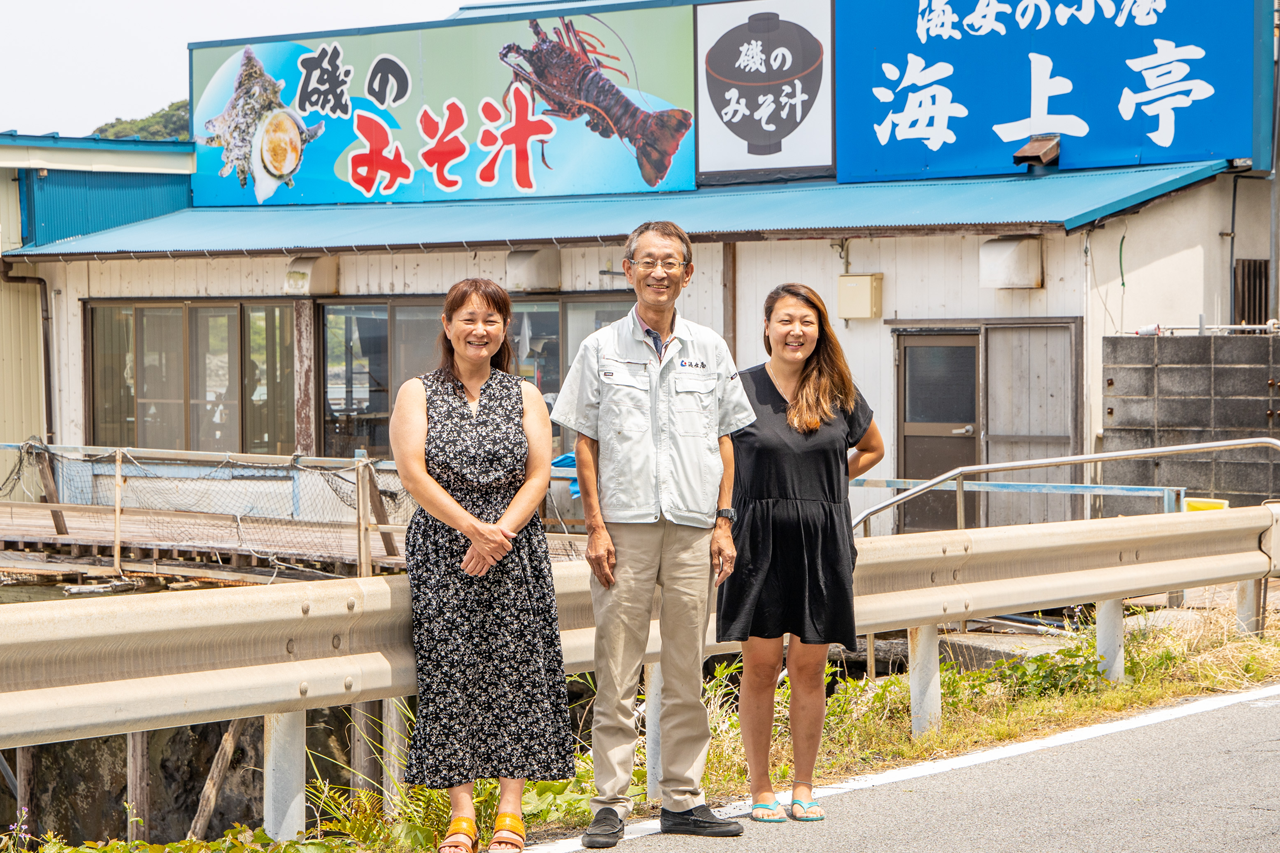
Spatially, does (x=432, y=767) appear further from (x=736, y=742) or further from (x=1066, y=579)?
(x=1066, y=579)

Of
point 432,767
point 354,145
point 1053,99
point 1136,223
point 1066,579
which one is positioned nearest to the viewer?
point 432,767

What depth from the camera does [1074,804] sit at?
16.2 ft

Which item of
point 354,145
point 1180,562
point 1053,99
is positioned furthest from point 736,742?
point 354,145

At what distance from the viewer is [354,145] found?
59.5ft

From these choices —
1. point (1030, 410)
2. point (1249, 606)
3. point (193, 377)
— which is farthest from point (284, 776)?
point (193, 377)

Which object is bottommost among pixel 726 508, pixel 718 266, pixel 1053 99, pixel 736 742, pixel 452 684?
pixel 736 742

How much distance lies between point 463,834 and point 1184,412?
9064 mm

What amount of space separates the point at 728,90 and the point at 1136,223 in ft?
16.3

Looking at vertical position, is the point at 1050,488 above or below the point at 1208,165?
below

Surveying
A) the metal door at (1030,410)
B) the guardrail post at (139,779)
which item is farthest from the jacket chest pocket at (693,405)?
the metal door at (1030,410)

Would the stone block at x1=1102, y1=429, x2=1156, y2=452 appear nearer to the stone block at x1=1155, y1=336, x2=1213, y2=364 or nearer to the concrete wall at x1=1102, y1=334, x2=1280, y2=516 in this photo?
the concrete wall at x1=1102, y1=334, x2=1280, y2=516

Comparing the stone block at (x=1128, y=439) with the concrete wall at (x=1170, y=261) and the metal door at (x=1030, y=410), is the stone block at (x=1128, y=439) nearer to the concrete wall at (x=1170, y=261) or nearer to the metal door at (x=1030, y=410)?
the concrete wall at (x=1170, y=261)

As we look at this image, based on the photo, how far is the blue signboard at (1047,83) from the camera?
12.8 m

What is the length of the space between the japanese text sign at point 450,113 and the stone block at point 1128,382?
5.76 m
